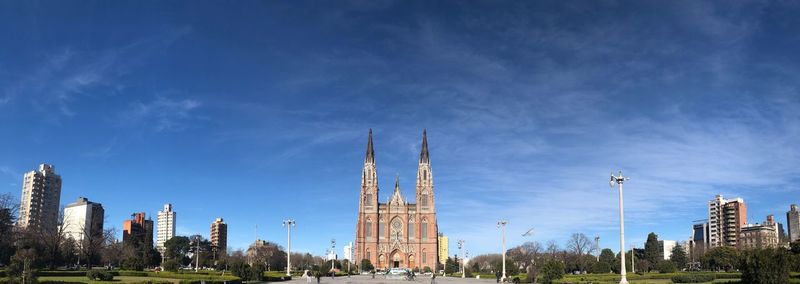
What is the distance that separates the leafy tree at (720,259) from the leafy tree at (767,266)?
6365 cm

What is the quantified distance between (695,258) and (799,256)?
111 m

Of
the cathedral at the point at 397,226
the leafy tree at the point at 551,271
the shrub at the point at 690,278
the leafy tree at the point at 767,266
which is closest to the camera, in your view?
the leafy tree at the point at 767,266

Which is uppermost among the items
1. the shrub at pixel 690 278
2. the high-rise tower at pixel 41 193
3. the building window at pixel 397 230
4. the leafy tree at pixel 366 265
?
the high-rise tower at pixel 41 193

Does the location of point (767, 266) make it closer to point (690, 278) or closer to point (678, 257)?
point (690, 278)

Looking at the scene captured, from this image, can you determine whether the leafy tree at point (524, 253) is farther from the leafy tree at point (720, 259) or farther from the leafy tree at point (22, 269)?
the leafy tree at point (22, 269)

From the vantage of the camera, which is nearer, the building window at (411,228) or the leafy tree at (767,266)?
the leafy tree at (767,266)

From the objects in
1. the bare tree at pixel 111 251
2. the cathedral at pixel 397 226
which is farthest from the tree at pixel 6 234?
the cathedral at pixel 397 226

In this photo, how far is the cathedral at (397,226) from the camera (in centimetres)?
13312

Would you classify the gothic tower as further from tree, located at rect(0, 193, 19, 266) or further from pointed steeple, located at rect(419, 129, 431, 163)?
tree, located at rect(0, 193, 19, 266)

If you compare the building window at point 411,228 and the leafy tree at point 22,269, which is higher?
the building window at point 411,228

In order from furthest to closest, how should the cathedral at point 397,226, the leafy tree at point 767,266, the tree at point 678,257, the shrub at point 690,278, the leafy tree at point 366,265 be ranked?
the cathedral at point 397,226 → the leafy tree at point 366,265 → the tree at point 678,257 → the shrub at point 690,278 → the leafy tree at point 767,266

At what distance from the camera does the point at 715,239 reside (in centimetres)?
18200

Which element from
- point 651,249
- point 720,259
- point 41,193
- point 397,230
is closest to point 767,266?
point 720,259

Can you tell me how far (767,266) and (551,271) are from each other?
25.8 metres
